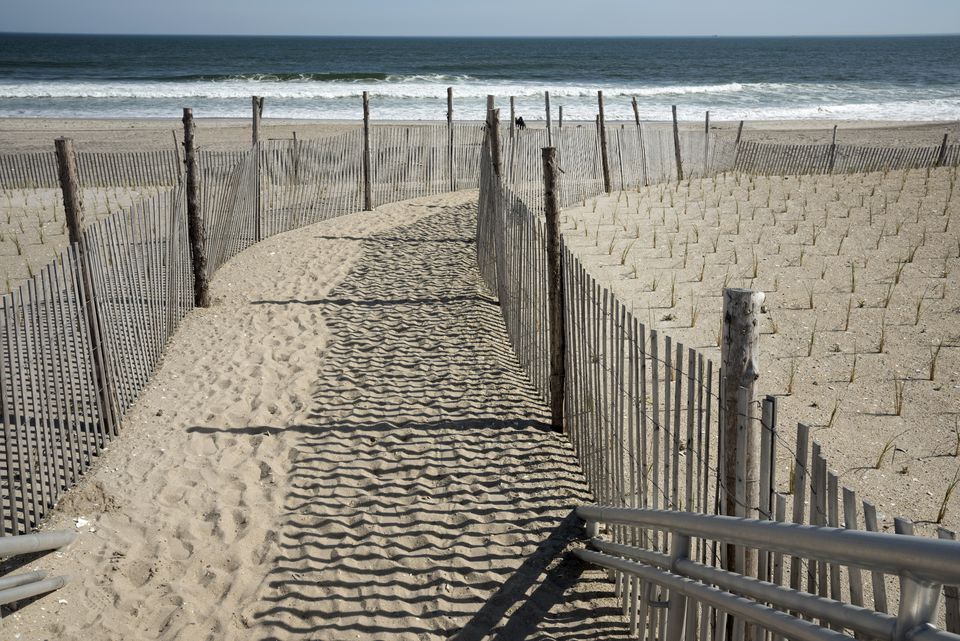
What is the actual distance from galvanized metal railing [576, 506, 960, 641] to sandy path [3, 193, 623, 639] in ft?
1.20

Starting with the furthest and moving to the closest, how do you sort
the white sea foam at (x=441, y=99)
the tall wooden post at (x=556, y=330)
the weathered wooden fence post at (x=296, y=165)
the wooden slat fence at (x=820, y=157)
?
the white sea foam at (x=441, y=99) < the wooden slat fence at (x=820, y=157) < the weathered wooden fence post at (x=296, y=165) < the tall wooden post at (x=556, y=330)

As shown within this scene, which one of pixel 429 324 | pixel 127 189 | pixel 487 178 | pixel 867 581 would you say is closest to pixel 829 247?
pixel 487 178

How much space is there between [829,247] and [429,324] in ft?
16.6

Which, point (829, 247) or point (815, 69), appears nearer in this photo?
point (829, 247)

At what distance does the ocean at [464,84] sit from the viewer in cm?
4069

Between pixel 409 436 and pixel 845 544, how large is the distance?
418 centimetres

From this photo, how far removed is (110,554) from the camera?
4336mm

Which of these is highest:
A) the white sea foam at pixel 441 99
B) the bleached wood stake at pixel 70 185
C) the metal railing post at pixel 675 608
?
the white sea foam at pixel 441 99

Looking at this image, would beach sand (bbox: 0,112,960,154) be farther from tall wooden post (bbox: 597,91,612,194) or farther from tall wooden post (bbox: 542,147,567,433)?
tall wooden post (bbox: 542,147,567,433)

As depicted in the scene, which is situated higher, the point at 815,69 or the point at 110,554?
the point at 815,69

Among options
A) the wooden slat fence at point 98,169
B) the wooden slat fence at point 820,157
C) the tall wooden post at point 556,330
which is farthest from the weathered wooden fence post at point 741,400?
the wooden slat fence at point 820,157

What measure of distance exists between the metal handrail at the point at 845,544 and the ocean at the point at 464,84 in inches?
1479

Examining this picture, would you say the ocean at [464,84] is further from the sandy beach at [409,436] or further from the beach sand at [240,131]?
the sandy beach at [409,436]

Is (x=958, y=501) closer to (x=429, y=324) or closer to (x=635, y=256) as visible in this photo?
(x=429, y=324)
